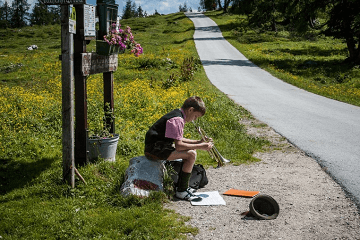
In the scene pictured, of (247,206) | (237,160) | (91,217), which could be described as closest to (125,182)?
(91,217)

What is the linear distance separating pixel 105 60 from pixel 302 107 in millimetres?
9188

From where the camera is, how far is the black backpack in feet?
18.5

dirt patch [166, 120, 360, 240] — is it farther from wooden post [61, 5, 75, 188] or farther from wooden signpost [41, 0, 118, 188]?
wooden signpost [41, 0, 118, 188]

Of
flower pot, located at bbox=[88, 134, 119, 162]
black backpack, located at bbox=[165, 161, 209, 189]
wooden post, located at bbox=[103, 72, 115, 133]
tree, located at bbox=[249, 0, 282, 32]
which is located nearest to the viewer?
black backpack, located at bbox=[165, 161, 209, 189]

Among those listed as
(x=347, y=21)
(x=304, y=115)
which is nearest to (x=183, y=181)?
(x=304, y=115)

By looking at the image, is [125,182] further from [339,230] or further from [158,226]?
[339,230]

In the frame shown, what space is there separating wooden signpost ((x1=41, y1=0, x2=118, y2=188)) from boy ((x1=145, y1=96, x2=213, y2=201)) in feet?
3.68

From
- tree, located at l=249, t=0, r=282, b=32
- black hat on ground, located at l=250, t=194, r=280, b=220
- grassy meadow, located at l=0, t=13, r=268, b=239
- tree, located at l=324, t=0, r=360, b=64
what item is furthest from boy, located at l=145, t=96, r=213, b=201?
tree, located at l=249, t=0, r=282, b=32

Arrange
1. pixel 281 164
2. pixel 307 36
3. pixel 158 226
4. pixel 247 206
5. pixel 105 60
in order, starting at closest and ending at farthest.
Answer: pixel 158 226 → pixel 247 206 → pixel 105 60 → pixel 281 164 → pixel 307 36

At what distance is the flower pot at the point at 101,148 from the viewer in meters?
6.12

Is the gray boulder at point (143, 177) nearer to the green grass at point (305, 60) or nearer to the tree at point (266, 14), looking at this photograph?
the green grass at point (305, 60)

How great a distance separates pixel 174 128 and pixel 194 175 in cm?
104

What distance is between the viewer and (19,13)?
385 feet

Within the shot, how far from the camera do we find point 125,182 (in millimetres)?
5258
